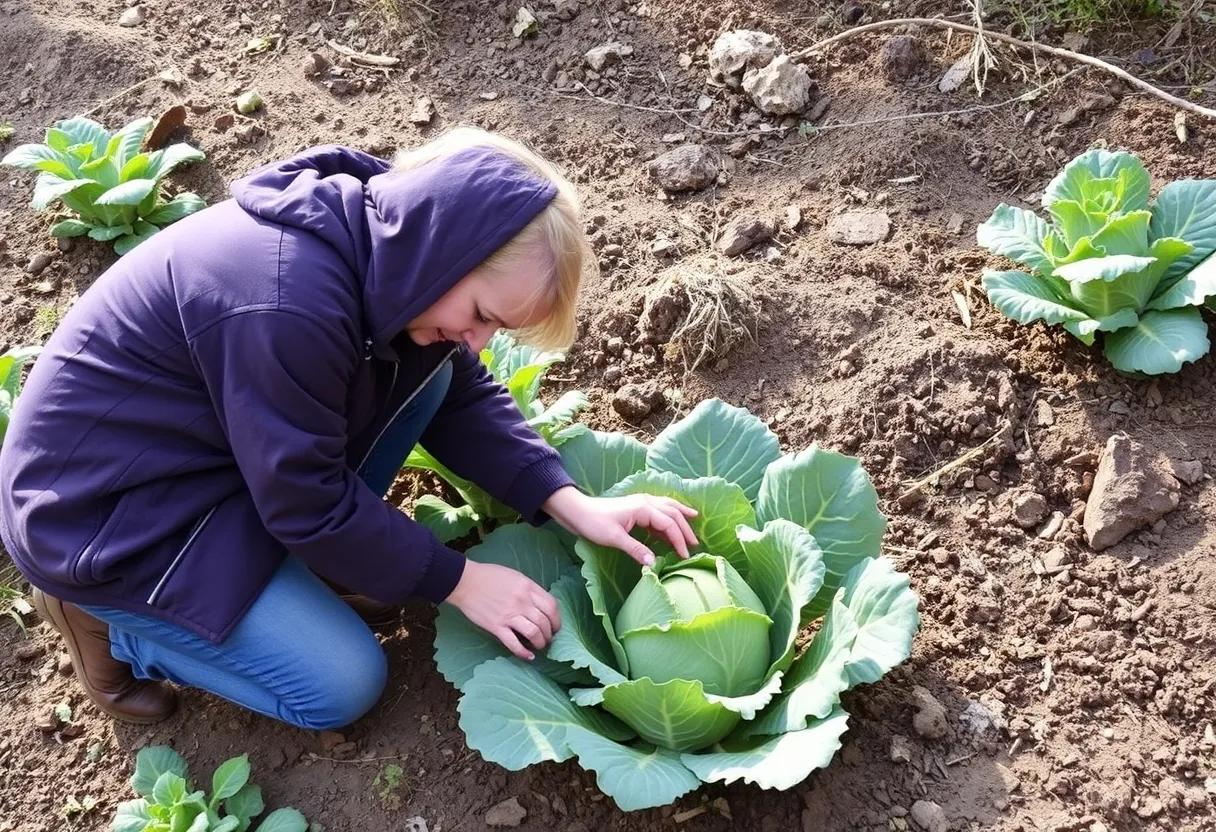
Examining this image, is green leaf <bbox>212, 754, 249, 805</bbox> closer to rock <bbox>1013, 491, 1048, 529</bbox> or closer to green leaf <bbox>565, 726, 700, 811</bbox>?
green leaf <bbox>565, 726, 700, 811</bbox>

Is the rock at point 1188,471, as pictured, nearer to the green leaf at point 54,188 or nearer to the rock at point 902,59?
the rock at point 902,59

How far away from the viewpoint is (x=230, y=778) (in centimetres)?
246

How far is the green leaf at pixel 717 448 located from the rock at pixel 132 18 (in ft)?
11.6

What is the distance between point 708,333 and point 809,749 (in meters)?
1.45

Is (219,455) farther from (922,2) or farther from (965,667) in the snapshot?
(922,2)

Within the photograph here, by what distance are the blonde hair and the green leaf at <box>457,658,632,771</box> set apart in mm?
735

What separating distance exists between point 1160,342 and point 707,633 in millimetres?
1595

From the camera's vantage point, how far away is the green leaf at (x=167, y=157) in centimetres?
393

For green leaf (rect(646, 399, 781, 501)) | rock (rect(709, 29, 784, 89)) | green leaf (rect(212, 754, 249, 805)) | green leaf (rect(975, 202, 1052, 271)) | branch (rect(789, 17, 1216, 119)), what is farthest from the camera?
rock (rect(709, 29, 784, 89))

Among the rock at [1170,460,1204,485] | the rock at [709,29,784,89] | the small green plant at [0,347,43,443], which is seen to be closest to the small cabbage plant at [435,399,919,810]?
the rock at [1170,460,1204,485]

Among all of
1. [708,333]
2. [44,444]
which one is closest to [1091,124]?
[708,333]

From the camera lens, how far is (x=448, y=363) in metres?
2.54

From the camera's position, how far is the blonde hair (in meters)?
2.02

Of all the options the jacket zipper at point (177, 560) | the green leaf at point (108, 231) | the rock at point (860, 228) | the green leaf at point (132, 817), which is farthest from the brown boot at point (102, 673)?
the rock at point (860, 228)
